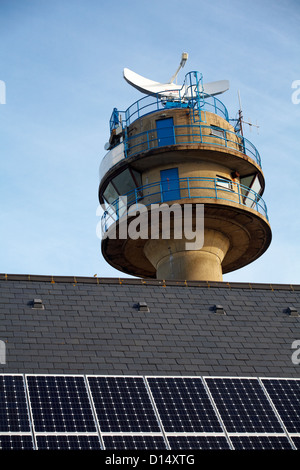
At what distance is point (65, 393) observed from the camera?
1684 centimetres

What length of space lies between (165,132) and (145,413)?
1588 centimetres

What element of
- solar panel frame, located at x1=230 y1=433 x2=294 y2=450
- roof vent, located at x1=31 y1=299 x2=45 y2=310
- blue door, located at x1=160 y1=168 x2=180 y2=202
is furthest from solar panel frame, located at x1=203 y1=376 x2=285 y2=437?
blue door, located at x1=160 y1=168 x2=180 y2=202

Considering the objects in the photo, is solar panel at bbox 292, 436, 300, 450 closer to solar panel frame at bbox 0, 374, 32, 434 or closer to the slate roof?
the slate roof

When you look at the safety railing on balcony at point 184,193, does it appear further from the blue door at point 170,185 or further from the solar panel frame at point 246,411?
the solar panel frame at point 246,411

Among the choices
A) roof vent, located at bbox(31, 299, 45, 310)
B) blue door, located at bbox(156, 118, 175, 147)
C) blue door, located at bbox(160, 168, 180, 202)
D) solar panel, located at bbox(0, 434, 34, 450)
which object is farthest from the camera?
blue door, located at bbox(156, 118, 175, 147)

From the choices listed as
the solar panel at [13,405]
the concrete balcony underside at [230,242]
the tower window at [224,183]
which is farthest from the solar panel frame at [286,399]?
the tower window at [224,183]

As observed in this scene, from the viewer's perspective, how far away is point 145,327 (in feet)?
66.7

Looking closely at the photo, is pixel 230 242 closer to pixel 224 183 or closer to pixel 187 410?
pixel 224 183

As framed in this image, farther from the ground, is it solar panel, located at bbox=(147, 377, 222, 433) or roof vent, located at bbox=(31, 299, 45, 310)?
roof vent, located at bbox=(31, 299, 45, 310)

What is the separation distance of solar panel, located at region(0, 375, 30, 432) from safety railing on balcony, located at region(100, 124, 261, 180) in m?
15.0

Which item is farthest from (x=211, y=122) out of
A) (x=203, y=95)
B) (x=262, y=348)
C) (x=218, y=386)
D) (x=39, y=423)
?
(x=39, y=423)

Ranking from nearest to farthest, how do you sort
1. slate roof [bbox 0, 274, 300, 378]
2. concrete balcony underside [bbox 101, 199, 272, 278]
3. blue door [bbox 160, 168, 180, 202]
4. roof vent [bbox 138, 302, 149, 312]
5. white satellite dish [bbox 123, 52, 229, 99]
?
slate roof [bbox 0, 274, 300, 378] < roof vent [bbox 138, 302, 149, 312] < blue door [bbox 160, 168, 180, 202] < concrete balcony underside [bbox 101, 199, 272, 278] < white satellite dish [bbox 123, 52, 229, 99]

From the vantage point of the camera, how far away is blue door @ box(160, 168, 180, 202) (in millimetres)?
29266

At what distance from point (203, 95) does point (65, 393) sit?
1832cm
